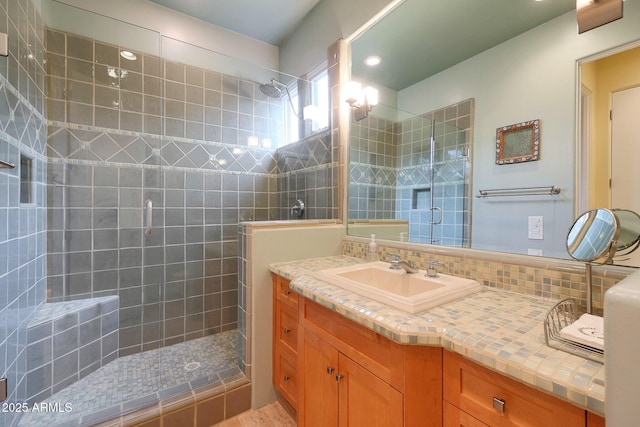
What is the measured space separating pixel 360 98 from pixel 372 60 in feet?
0.87

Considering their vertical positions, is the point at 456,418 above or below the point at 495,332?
below

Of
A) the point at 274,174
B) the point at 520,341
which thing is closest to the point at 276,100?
the point at 274,174

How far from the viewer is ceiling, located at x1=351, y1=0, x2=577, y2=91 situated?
1160 millimetres

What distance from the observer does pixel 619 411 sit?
0.43m

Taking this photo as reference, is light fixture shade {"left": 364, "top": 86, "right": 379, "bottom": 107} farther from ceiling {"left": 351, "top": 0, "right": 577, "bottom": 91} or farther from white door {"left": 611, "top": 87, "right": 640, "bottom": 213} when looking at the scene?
white door {"left": 611, "top": 87, "right": 640, "bottom": 213}

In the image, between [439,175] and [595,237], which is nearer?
[595,237]

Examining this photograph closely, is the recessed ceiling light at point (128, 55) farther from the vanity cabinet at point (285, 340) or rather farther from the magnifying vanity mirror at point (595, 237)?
the magnifying vanity mirror at point (595, 237)

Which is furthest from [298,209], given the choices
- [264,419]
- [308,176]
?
Result: [264,419]

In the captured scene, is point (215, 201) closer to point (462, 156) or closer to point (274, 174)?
point (274, 174)

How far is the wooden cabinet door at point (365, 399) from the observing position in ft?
2.71

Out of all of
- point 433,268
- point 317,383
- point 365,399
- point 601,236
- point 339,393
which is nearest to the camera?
point 601,236

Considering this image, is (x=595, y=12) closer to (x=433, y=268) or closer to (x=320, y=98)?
(x=433, y=268)

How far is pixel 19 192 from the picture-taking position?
1.45m

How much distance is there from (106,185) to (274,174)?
1.33m
